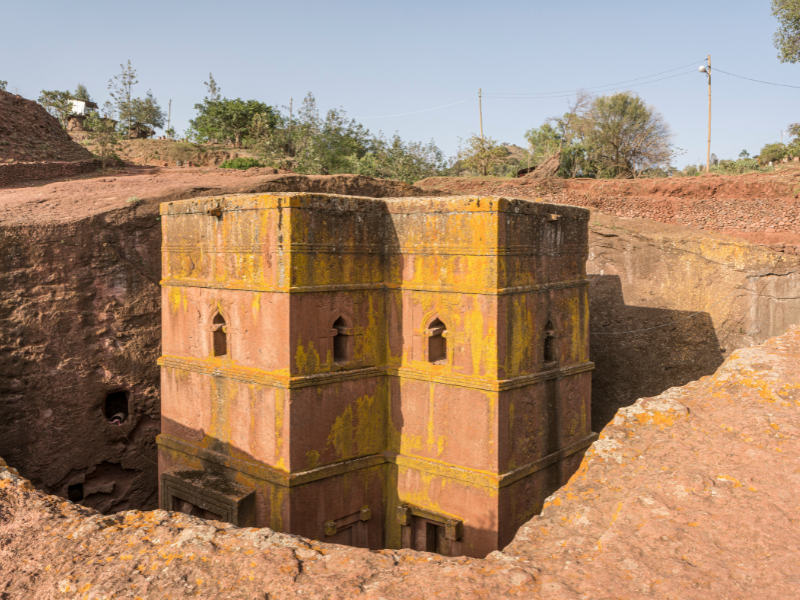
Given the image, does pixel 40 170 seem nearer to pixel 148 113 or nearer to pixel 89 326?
pixel 89 326

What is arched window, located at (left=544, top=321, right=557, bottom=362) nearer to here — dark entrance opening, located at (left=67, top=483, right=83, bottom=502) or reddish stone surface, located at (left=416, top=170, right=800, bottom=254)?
dark entrance opening, located at (left=67, top=483, right=83, bottom=502)

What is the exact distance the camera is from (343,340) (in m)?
7.75

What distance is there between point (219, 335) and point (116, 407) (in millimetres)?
2827

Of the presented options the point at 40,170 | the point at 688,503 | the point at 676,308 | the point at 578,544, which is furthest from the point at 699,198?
the point at 40,170

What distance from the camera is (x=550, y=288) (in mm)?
8055

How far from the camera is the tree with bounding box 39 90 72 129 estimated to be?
37.5 m

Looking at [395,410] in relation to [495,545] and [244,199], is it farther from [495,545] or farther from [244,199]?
[244,199]

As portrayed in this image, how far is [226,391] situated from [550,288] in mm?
4489

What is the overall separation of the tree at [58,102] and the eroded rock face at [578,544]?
39426 mm

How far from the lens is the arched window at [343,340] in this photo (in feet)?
25.2

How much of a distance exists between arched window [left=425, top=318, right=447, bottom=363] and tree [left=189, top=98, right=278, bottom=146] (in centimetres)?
2379

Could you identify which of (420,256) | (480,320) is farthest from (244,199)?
(480,320)

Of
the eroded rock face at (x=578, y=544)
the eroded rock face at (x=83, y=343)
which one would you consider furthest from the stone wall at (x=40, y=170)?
the eroded rock face at (x=578, y=544)

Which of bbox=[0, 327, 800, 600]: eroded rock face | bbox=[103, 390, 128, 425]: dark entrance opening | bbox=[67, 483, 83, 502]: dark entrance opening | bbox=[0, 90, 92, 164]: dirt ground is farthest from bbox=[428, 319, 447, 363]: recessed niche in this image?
bbox=[0, 90, 92, 164]: dirt ground
